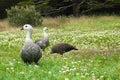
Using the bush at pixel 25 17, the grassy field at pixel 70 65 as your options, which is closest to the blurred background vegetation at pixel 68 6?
the bush at pixel 25 17

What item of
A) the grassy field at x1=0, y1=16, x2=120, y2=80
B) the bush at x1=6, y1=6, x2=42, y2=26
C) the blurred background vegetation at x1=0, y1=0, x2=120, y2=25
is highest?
the grassy field at x1=0, y1=16, x2=120, y2=80

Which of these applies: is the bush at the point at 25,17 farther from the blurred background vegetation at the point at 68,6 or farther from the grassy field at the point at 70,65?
the grassy field at the point at 70,65

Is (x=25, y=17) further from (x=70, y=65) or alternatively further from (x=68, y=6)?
(x=70, y=65)

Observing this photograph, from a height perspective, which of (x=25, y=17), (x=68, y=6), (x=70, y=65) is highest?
(x=70, y=65)

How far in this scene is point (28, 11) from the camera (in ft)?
137

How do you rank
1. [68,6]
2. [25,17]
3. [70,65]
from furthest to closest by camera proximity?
[68,6] < [25,17] < [70,65]

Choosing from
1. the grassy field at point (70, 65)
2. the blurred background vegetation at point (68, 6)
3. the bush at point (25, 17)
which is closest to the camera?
the grassy field at point (70, 65)

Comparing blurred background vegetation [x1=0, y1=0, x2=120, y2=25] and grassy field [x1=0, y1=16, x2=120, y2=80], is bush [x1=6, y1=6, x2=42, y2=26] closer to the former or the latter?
blurred background vegetation [x1=0, y1=0, x2=120, y2=25]

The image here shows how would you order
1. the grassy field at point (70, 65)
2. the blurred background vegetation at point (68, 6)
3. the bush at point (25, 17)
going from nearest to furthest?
the grassy field at point (70, 65), the bush at point (25, 17), the blurred background vegetation at point (68, 6)

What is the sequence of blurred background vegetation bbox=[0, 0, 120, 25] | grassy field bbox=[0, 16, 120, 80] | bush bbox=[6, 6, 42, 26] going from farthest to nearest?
blurred background vegetation bbox=[0, 0, 120, 25] → bush bbox=[6, 6, 42, 26] → grassy field bbox=[0, 16, 120, 80]

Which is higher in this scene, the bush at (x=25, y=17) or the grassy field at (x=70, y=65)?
the grassy field at (x=70, y=65)

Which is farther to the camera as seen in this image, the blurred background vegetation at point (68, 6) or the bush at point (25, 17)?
the blurred background vegetation at point (68, 6)

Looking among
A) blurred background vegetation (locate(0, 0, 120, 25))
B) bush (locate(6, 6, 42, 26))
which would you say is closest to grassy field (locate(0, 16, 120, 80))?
bush (locate(6, 6, 42, 26))

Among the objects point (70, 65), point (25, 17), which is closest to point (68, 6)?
point (25, 17)
